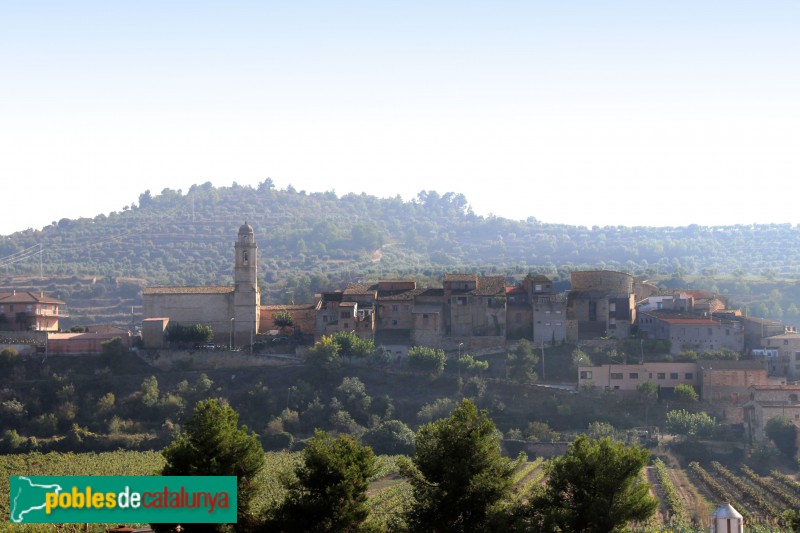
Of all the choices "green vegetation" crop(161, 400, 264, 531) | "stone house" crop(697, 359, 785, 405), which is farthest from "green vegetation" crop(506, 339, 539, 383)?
"green vegetation" crop(161, 400, 264, 531)

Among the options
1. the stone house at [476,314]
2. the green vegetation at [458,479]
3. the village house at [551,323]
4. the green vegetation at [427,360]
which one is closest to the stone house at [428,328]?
the stone house at [476,314]

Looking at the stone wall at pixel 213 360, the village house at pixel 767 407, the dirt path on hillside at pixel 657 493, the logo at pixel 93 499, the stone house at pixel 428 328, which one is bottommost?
the dirt path on hillside at pixel 657 493

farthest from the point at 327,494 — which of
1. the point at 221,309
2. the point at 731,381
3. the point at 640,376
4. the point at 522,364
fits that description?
the point at 221,309

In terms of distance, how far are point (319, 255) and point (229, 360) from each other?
270 feet

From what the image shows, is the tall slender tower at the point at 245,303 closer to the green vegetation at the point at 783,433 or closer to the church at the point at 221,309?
the church at the point at 221,309

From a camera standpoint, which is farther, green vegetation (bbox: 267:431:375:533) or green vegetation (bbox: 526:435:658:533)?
green vegetation (bbox: 267:431:375:533)

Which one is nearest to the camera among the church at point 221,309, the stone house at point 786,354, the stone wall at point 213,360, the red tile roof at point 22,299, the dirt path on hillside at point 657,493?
the dirt path on hillside at point 657,493

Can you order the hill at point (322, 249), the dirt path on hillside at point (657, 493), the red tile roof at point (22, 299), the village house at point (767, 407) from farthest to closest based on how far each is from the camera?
the hill at point (322, 249)
the red tile roof at point (22, 299)
the village house at point (767, 407)
the dirt path on hillside at point (657, 493)

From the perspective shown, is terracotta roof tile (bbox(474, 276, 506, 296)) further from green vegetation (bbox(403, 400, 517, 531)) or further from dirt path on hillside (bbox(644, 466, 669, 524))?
green vegetation (bbox(403, 400, 517, 531))

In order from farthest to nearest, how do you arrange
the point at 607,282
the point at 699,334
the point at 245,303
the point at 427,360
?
the point at 607,282
the point at 245,303
the point at 699,334
the point at 427,360

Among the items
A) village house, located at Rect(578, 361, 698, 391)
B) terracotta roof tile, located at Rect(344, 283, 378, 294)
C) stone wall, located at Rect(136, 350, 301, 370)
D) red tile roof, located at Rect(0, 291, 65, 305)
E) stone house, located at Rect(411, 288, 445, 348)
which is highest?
terracotta roof tile, located at Rect(344, 283, 378, 294)

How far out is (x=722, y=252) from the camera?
6973 inches

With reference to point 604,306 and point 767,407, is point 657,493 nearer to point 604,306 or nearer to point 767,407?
point 767,407

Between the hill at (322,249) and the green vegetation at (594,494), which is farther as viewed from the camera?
the hill at (322,249)
